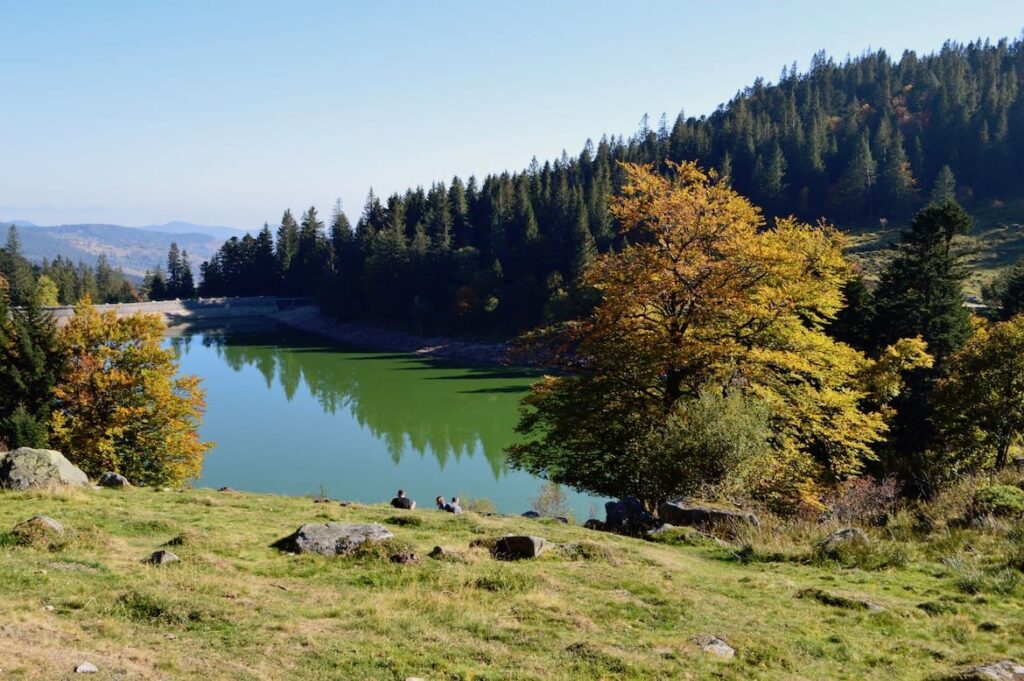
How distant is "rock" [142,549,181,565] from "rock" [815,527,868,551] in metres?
11.7

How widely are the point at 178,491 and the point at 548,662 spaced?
51.1ft

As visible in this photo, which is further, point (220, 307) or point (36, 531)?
point (220, 307)

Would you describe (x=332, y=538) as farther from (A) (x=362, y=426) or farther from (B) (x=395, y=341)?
(B) (x=395, y=341)

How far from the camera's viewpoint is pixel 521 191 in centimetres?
10288

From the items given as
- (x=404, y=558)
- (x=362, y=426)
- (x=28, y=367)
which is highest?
(x=28, y=367)

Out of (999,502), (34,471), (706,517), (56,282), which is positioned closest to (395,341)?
(56,282)

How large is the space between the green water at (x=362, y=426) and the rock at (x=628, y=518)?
43.7ft

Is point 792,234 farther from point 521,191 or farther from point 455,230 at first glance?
point 455,230

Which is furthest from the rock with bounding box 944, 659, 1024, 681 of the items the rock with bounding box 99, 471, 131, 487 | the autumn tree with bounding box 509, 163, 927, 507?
the rock with bounding box 99, 471, 131, 487

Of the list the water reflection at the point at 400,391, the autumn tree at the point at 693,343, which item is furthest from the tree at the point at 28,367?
the autumn tree at the point at 693,343

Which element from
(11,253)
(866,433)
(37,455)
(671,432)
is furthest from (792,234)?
(11,253)

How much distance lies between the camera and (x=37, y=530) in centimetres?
1171

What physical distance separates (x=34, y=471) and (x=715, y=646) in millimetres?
17642

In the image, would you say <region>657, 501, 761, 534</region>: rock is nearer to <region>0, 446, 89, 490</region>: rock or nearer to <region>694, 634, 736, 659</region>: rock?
<region>694, 634, 736, 659</region>: rock
